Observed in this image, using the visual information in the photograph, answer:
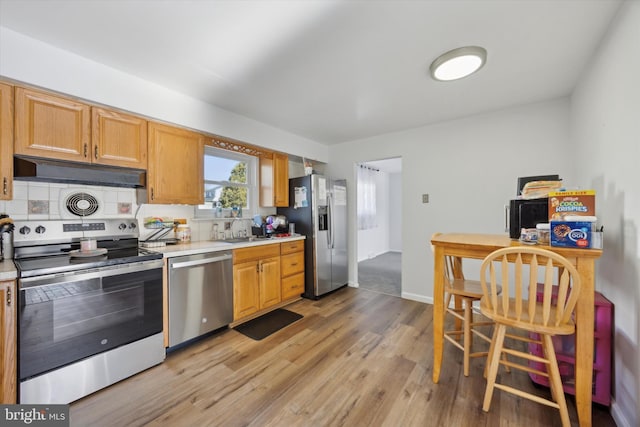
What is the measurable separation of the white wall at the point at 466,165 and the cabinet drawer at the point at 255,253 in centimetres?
182

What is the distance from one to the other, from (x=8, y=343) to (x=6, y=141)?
1.25 m

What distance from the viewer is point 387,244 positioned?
7.05m

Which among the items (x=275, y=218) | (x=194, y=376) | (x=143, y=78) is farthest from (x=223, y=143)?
(x=194, y=376)

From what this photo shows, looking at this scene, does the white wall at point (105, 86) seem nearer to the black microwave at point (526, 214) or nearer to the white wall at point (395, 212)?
the black microwave at point (526, 214)

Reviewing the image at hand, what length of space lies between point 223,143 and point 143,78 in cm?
93

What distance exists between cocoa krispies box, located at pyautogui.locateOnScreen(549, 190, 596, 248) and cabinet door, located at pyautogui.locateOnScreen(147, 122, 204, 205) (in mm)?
2849

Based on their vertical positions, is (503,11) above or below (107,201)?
above

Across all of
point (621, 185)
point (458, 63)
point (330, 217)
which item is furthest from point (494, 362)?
point (330, 217)

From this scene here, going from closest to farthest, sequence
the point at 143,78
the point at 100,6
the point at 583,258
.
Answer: the point at 583,258, the point at 100,6, the point at 143,78

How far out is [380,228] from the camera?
22.2 feet

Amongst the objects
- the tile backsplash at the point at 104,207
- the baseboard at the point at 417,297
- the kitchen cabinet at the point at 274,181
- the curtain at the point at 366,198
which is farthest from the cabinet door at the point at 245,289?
the curtain at the point at 366,198

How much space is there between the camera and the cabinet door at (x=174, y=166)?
2.26m

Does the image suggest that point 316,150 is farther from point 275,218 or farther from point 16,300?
point 16,300

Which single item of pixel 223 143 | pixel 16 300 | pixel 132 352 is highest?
pixel 223 143
